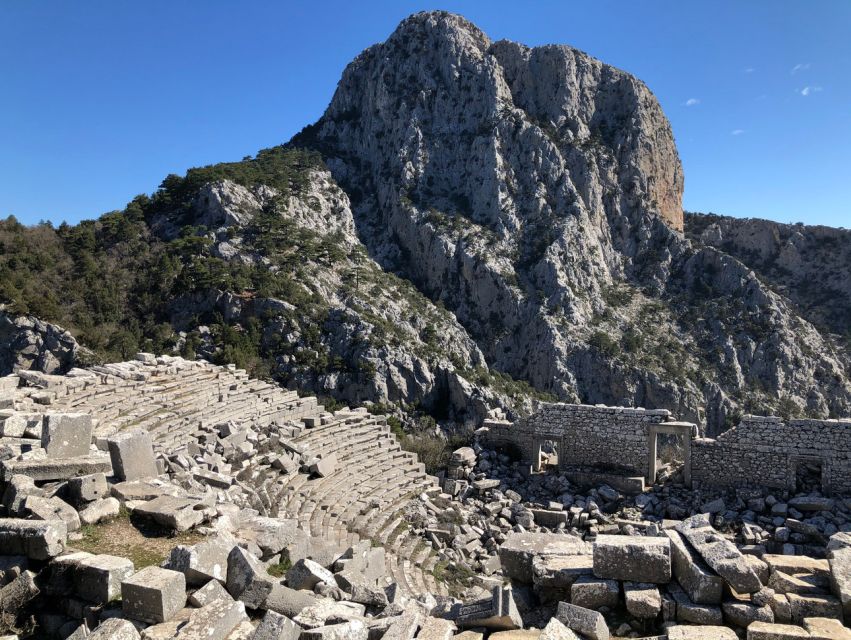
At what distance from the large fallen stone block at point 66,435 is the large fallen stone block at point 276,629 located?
591 centimetres

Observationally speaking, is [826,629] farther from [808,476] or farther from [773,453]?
[808,476]

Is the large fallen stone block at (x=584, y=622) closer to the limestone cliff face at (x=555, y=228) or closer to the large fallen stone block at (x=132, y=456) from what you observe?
the large fallen stone block at (x=132, y=456)

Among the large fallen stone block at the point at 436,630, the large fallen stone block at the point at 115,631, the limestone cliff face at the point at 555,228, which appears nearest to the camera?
the large fallen stone block at the point at 115,631

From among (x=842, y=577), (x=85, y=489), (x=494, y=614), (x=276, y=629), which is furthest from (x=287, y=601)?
(x=842, y=577)

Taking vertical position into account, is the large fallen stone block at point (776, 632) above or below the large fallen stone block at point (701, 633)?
above

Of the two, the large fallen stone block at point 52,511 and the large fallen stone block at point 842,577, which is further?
the large fallen stone block at point 52,511

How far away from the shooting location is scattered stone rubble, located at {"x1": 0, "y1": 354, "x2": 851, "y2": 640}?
18.7ft

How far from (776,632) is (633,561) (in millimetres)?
1461

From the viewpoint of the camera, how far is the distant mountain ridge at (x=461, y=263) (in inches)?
1412

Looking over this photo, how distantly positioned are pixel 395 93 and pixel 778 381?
48.4 meters

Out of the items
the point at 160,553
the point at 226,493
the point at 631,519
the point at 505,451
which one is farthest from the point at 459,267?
the point at 160,553

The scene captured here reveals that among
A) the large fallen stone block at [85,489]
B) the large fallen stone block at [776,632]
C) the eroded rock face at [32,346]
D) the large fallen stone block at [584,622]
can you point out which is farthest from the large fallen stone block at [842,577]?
the eroded rock face at [32,346]

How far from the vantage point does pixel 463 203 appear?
57781mm

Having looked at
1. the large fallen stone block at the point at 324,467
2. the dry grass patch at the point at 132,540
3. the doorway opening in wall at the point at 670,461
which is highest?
the dry grass patch at the point at 132,540
